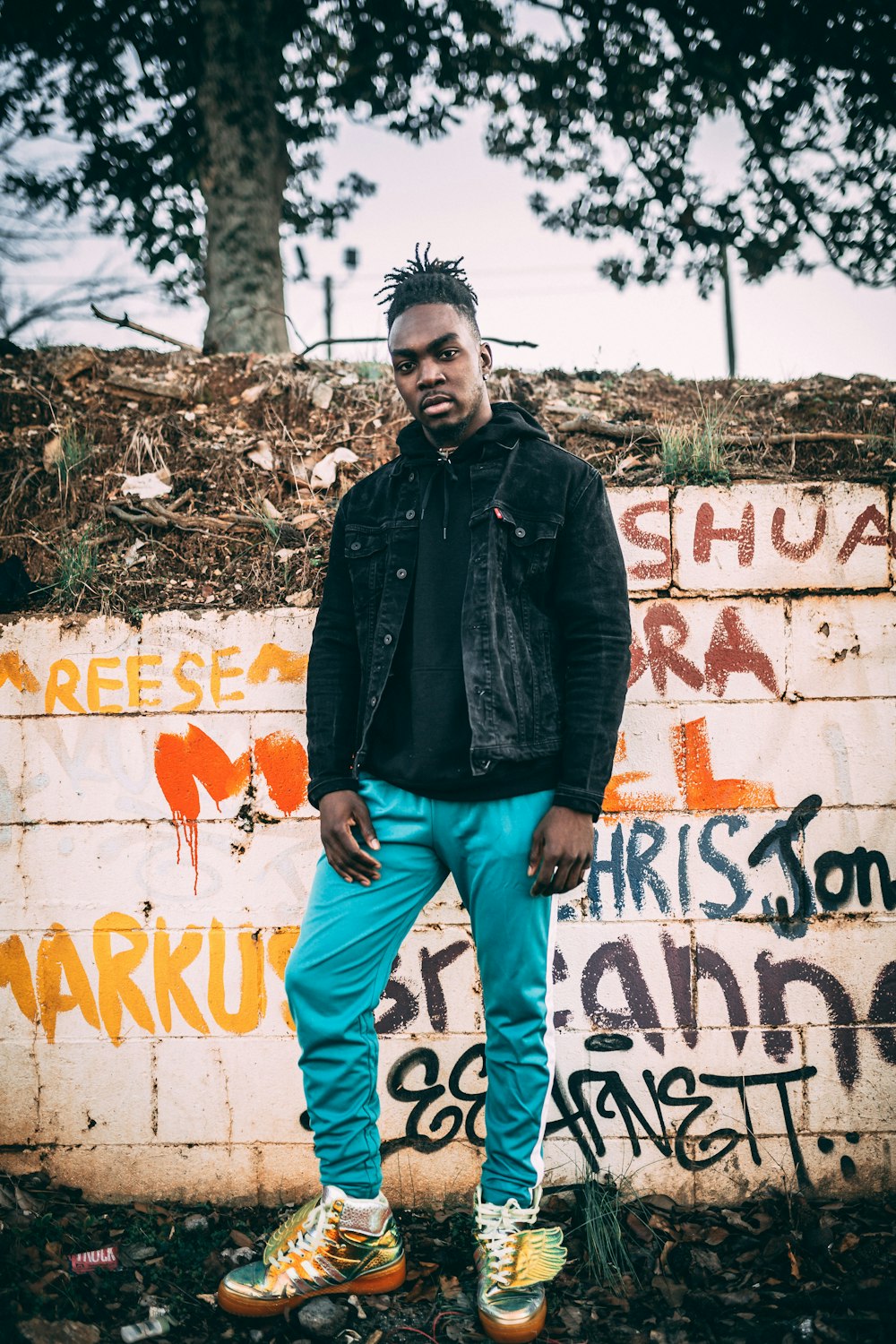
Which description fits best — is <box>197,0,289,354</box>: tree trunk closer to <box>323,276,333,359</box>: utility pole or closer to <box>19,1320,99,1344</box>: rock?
<box>19,1320,99,1344</box>: rock

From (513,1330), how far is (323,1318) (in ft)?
1.61

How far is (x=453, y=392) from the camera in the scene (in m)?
2.20

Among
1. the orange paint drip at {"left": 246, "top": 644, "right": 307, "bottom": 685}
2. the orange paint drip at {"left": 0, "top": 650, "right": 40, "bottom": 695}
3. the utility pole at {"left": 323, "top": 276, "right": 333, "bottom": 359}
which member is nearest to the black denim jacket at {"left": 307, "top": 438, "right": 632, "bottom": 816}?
the orange paint drip at {"left": 246, "top": 644, "right": 307, "bottom": 685}

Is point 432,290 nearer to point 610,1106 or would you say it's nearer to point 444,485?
point 444,485

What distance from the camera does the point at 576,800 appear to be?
2.02 metres

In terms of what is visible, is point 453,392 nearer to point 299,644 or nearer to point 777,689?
point 299,644

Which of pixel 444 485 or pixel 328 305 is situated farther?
pixel 328 305

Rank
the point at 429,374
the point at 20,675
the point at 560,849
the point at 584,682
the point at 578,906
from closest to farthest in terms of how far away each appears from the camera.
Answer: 1. the point at 560,849
2. the point at 584,682
3. the point at 429,374
4. the point at 578,906
5. the point at 20,675

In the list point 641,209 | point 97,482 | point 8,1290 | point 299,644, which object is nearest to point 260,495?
point 97,482

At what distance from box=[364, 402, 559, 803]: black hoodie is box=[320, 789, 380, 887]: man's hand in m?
0.11

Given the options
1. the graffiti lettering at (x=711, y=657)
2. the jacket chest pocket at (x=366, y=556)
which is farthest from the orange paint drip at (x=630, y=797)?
the jacket chest pocket at (x=366, y=556)

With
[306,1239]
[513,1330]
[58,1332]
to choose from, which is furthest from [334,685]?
[58,1332]

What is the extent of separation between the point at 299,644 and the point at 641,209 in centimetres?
454

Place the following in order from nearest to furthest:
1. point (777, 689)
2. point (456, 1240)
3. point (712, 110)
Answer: point (456, 1240) < point (777, 689) < point (712, 110)
